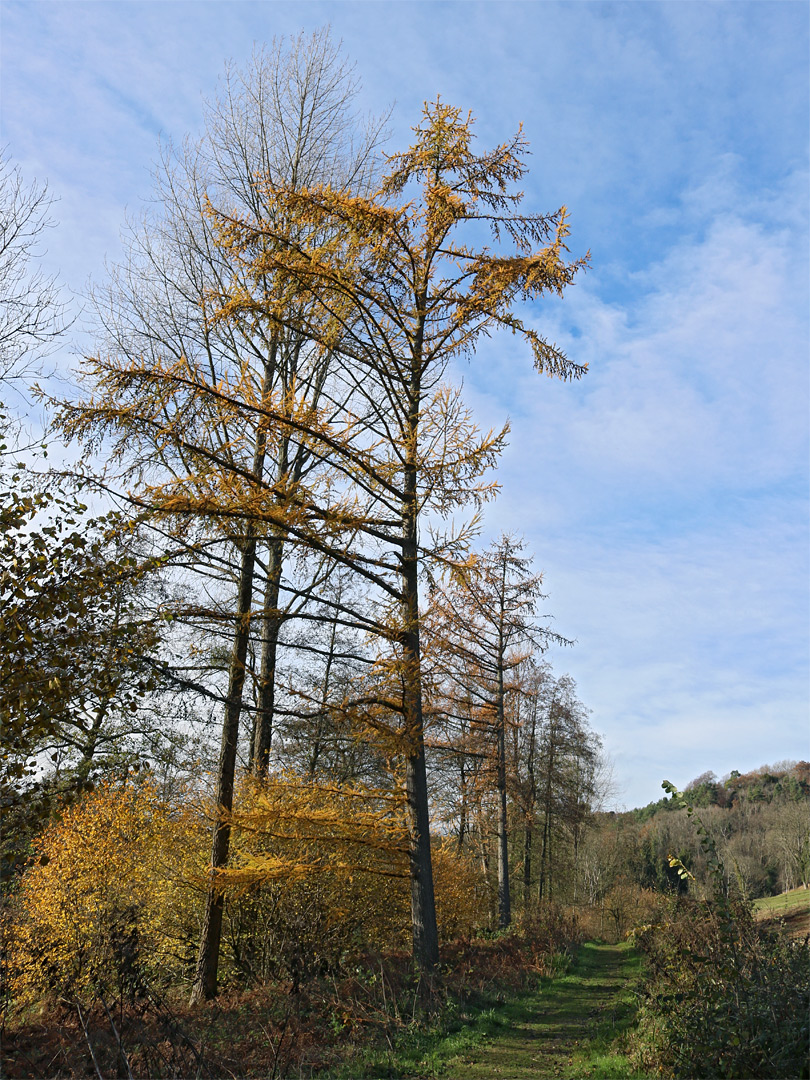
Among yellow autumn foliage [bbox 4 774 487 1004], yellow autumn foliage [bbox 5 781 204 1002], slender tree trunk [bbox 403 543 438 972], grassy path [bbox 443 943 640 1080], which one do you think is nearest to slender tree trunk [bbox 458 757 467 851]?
grassy path [bbox 443 943 640 1080]

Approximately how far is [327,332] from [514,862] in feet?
86.6

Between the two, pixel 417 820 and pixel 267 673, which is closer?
pixel 417 820

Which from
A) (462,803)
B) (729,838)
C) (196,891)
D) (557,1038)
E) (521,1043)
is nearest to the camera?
(521,1043)

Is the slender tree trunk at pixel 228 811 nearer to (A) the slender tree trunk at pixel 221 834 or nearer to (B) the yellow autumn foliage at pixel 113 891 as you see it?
(A) the slender tree trunk at pixel 221 834

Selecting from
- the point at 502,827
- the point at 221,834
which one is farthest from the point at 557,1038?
the point at 502,827

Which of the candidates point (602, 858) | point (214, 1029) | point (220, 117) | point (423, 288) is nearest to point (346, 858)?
point (214, 1029)

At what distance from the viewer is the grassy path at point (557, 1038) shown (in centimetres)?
630

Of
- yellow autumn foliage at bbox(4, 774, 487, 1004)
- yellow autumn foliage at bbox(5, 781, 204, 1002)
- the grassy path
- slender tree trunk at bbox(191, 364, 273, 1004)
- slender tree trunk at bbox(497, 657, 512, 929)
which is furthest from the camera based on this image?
slender tree trunk at bbox(497, 657, 512, 929)

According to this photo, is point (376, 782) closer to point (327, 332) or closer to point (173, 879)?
point (173, 879)

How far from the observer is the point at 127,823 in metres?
11.0

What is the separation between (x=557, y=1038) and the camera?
311 inches

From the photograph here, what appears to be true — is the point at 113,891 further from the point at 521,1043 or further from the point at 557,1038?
the point at 557,1038

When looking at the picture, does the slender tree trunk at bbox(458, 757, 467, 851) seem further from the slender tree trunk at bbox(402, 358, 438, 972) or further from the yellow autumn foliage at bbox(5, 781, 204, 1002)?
the slender tree trunk at bbox(402, 358, 438, 972)

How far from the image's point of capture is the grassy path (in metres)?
6.30
